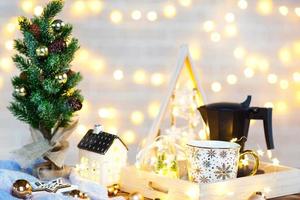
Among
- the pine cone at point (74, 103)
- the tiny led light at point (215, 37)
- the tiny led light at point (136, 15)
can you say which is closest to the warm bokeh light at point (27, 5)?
the tiny led light at point (136, 15)

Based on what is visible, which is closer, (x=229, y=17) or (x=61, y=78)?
(x=61, y=78)

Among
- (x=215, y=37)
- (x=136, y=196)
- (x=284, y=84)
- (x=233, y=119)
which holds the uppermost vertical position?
(x=215, y=37)

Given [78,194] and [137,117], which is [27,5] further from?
[78,194]

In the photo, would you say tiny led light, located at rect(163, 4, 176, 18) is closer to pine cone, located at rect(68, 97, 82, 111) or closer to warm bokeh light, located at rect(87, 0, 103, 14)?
warm bokeh light, located at rect(87, 0, 103, 14)

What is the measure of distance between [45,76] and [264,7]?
28.9 inches

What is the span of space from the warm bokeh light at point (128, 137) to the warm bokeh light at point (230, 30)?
37 cm

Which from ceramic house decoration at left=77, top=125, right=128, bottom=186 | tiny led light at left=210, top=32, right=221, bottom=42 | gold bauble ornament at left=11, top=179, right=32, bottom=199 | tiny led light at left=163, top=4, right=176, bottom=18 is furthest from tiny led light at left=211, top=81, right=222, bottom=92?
gold bauble ornament at left=11, top=179, right=32, bottom=199

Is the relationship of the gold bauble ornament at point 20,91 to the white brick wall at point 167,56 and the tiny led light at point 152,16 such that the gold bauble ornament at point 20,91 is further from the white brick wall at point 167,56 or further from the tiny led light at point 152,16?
the tiny led light at point 152,16

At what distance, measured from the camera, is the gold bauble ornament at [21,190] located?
95cm

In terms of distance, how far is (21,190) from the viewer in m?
0.95

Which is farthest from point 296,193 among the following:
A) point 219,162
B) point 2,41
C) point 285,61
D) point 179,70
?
point 2,41

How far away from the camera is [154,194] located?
3.37 ft

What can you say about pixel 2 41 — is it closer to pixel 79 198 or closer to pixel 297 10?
pixel 79 198

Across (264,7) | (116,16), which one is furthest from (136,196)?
(264,7)
